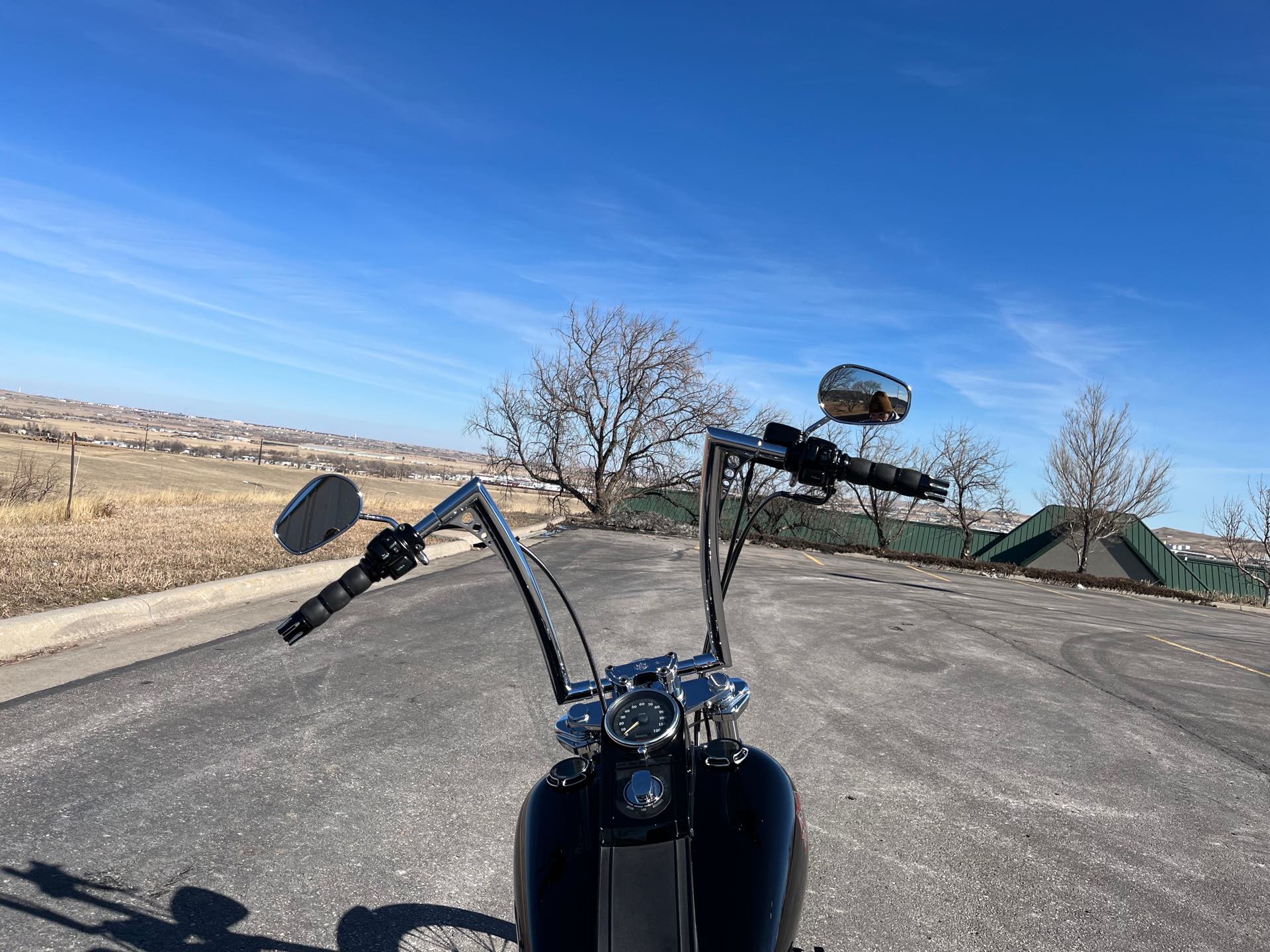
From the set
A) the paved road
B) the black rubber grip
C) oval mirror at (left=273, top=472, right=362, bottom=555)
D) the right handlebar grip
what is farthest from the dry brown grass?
the black rubber grip

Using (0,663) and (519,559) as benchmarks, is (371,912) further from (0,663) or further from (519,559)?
(0,663)

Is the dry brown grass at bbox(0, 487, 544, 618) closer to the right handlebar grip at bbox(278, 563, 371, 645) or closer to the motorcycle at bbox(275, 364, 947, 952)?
the right handlebar grip at bbox(278, 563, 371, 645)

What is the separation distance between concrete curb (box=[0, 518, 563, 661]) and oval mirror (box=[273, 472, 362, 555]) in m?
Result: 5.35

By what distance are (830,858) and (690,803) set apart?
103 inches

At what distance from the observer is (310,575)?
10477 millimetres

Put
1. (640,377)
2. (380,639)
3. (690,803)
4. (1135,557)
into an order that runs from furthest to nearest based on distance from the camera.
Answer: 1. (1135,557)
2. (640,377)
3. (380,639)
4. (690,803)

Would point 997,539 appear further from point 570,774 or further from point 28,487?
point 570,774

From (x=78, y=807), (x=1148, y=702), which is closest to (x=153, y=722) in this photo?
(x=78, y=807)

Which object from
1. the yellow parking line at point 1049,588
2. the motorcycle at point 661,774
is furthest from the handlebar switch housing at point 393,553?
the yellow parking line at point 1049,588

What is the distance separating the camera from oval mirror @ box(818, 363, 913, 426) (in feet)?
7.46

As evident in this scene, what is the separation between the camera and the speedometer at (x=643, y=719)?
1667 millimetres

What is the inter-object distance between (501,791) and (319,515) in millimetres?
2656

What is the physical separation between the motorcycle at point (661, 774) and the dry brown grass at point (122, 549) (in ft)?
21.1

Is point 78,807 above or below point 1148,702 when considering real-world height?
below
